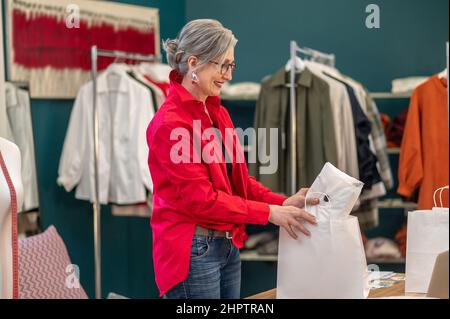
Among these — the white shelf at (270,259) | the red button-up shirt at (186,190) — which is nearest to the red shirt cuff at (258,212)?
the red button-up shirt at (186,190)

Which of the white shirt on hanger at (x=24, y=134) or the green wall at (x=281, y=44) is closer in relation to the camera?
the white shirt on hanger at (x=24, y=134)

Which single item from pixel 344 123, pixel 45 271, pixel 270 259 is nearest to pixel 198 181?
pixel 45 271

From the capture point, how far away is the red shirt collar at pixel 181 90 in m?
1.97

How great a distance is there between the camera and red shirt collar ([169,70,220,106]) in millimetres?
1972

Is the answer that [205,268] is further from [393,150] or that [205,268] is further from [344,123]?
[393,150]

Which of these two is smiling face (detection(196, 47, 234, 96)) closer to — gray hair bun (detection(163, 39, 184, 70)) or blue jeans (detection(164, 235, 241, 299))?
gray hair bun (detection(163, 39, 184, 70))

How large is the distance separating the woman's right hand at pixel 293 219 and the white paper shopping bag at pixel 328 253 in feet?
0.05

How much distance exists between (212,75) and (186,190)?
32cm

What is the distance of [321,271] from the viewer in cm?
164

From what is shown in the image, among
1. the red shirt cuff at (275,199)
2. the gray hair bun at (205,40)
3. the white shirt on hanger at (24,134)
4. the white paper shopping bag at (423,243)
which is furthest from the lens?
the white shirt on hanger at (24,134)

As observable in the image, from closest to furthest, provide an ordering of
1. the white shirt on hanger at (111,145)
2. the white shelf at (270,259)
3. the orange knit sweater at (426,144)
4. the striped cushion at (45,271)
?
the striped cushion at (45,271), the orange knit sweater at (426,144), the white shirt on hanger at (111,145), the white shelf at (270,259)

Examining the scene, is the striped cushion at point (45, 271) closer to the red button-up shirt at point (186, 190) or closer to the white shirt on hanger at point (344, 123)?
the red button-up shirt at point (186, 190)

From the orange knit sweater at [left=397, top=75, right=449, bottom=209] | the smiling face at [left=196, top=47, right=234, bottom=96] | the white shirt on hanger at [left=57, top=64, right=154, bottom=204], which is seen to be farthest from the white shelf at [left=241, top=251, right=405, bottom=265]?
the smiling face at [left=196, top=47, right=234, bottom=96]

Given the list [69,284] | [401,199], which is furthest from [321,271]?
[401,199]
